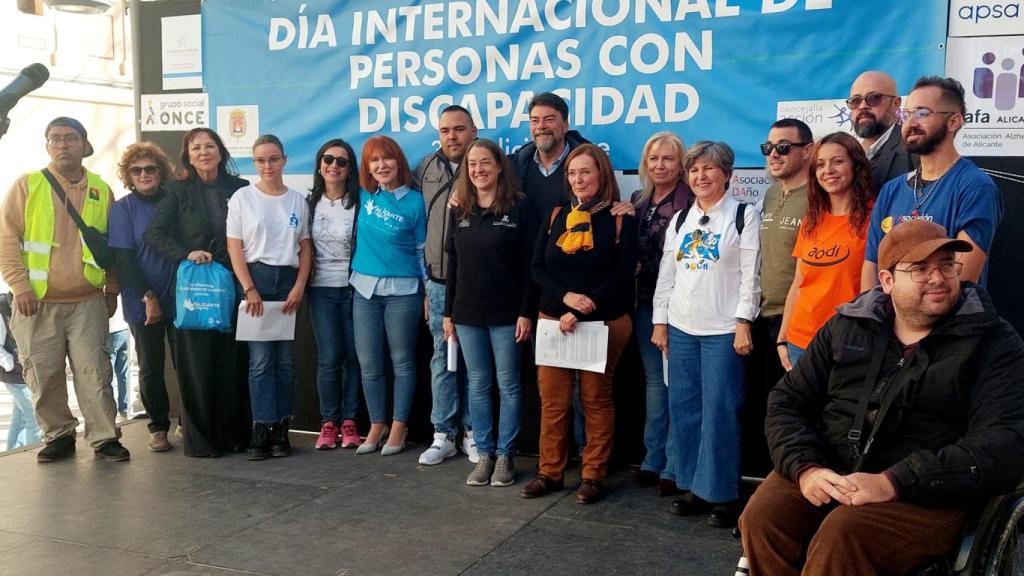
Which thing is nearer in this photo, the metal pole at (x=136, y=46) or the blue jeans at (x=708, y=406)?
the blue jeans at (x=708, y=406)

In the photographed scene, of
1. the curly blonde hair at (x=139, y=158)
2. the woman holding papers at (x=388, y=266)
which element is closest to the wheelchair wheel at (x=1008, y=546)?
the woman holding papers at (x=388, y=266)

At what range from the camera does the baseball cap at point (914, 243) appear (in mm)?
2500

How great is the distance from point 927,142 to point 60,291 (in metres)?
4.33

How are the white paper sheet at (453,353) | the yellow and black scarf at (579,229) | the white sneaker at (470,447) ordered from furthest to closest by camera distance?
the white sneaker at (470,447), the white paper sheet at (453,353), the yellow and black scarf at (579,229)

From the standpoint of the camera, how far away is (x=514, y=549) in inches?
143

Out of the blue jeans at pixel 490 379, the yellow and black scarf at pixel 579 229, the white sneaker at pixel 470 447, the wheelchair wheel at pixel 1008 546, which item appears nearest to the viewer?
the wheelchair wheel at pixel 1008 546

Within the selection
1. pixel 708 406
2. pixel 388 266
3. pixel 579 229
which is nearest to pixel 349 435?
pixel 388 266

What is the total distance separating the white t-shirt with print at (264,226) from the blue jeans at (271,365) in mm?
72

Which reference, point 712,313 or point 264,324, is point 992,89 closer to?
point 712,313

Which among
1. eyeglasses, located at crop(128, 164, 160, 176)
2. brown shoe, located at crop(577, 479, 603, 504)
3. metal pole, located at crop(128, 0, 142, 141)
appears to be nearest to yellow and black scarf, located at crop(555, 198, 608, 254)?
brown shoe, located at crop(577, 479, 603, 504)

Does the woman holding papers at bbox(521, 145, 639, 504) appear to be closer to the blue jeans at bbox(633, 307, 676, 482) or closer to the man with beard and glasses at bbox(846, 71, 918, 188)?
the blue jeans at bbox(633, 307, 676, 482)

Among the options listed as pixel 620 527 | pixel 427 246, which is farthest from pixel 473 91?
pixel 620 527

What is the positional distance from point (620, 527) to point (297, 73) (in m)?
3.36

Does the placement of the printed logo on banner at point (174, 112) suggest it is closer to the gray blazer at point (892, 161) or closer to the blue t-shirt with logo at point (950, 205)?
the gray blazer at point (892, 161)
